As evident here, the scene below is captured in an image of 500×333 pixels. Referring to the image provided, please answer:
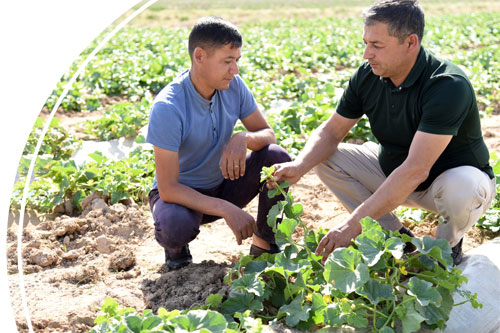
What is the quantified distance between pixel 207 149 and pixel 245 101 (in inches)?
13.7

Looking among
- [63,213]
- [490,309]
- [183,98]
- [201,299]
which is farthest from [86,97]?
[490,309]

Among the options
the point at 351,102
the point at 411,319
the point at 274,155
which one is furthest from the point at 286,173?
the point at 411,319

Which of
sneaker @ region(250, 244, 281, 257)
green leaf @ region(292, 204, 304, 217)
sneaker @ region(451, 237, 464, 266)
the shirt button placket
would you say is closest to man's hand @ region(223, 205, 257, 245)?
→ green leaf @ region(292, 204, 304, 217)

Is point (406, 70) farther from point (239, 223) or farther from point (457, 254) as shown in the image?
point (239, 223)

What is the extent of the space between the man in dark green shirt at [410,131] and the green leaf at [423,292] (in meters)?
0.41

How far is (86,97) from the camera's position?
6.68 meters

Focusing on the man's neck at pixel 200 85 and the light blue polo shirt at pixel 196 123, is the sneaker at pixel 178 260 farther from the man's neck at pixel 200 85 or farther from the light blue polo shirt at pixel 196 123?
the man's neck at pixel 200 85

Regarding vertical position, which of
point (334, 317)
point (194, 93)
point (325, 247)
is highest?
point (194, 93)

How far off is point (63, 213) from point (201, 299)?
1.71 metres

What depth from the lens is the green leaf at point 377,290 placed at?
2193mm

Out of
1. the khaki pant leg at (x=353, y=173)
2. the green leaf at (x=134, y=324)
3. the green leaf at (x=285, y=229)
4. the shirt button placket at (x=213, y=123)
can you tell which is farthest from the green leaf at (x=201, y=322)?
the khaki pant leg at (x=353, y=173)

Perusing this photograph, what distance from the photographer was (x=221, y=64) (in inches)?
110

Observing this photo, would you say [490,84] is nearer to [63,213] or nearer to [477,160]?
[477,160]

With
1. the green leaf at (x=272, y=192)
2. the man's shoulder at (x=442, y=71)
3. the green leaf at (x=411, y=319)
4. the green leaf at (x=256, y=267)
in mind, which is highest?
the man's shoulder at (x=442, y=71)
